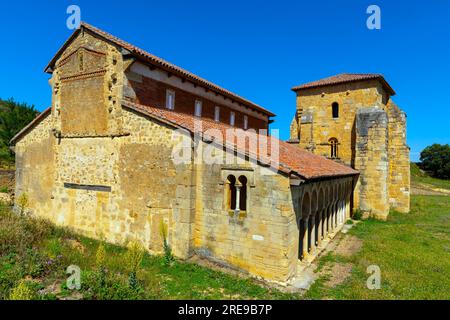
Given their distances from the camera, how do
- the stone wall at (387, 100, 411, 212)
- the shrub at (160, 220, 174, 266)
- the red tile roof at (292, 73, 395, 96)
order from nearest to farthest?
1. the shrub at (160, 220, 174, 266)
2. the red tile roof at (292, 73, 395, 96)
3. the stone wall at (387, 100, 411, 212)

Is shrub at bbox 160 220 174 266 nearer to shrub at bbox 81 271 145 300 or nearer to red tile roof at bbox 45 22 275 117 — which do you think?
shrub at bbox 81 271 145 300

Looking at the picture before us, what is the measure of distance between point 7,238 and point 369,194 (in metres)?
21.1

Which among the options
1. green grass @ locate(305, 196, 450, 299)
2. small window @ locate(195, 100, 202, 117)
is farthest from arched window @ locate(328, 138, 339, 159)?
small window @ locate(195, 100, 202, 117)

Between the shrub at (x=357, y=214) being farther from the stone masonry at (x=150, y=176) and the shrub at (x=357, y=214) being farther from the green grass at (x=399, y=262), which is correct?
the stone masonry at (x=150, y=176)

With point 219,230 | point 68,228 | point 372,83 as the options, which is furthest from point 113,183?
point 372,83

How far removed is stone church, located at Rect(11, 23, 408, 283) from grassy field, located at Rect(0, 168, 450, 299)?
938 mm

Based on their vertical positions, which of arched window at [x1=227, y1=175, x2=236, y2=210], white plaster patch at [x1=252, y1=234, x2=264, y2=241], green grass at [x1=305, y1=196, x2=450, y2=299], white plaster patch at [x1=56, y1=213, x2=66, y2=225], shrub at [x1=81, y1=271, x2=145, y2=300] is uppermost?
arched window at [x1=227, y1=175, x2=236, y2=210]

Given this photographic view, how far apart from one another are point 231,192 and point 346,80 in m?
17.2

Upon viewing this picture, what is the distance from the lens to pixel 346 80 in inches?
870

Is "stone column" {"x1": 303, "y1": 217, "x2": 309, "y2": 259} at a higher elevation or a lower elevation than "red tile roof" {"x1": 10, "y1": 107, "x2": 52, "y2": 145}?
lower

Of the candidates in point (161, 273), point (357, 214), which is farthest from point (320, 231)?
point (357, 214)

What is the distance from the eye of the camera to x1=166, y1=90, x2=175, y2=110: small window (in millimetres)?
13312

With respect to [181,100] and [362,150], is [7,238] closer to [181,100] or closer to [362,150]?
[181,100]

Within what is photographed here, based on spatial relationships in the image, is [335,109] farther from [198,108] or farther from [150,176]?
[150,176]
